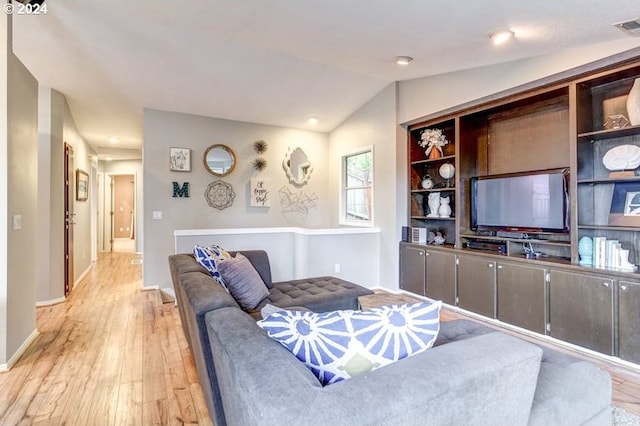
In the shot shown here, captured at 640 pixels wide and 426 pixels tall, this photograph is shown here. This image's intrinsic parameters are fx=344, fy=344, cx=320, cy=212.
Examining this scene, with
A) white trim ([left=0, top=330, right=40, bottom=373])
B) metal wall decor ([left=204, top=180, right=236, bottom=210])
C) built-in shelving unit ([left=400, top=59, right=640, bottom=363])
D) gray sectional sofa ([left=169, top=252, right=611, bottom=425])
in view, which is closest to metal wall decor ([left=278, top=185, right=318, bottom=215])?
metal wall decor ([left=204, top=180, right=236, bottom=210])

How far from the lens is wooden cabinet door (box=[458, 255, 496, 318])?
340 cm

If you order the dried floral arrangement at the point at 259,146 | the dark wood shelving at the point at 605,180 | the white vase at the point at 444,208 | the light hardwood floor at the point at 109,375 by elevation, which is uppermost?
the dried floral arrangement at the point at 259,146

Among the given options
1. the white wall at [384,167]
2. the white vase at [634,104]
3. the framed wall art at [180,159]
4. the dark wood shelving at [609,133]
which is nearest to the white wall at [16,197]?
the framed wall art at [180,159]

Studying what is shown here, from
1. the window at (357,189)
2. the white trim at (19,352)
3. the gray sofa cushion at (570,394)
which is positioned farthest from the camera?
the window at (357,189)

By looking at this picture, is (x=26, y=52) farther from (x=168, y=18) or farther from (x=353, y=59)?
(x=353, y=59)

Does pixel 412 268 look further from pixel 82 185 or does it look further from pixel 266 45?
pixel 82 185

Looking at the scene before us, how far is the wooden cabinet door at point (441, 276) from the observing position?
3.83m

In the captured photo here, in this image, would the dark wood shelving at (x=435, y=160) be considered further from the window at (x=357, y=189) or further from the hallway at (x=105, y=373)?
the hallway at (x=105, y=373)

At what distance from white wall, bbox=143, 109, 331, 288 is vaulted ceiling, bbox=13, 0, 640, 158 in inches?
10.6

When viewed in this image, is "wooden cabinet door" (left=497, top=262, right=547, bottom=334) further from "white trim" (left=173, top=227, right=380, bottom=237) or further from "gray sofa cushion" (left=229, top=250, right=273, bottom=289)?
"gray sofa cushion" (left=229, top=250, right=273, bottom=289)

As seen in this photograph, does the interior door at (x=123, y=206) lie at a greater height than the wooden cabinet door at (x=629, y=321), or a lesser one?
greater

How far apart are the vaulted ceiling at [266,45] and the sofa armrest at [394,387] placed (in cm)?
208

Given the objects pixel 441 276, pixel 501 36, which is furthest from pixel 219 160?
pixel 501 36

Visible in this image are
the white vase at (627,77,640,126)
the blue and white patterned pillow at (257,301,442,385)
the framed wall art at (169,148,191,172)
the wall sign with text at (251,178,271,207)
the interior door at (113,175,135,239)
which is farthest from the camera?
the interior door at (113,175,135,239)
